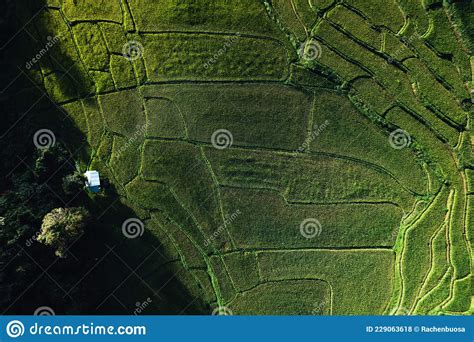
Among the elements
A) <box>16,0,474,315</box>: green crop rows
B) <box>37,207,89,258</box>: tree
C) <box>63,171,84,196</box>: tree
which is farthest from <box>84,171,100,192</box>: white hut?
<box>37,207,89,258</box>: tree

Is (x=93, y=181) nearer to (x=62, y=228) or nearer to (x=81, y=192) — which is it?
(x=81, y=192)

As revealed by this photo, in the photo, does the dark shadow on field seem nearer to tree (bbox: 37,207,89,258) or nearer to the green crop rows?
the green crop rows

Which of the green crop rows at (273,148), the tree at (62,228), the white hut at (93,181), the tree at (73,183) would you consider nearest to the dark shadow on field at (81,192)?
the green crop rows at (273,148)

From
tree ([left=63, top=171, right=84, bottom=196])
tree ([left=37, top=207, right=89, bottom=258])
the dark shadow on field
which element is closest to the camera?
tree ([left=37, top=207, right=89, bottom=258])

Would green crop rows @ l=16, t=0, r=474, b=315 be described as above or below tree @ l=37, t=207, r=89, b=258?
above

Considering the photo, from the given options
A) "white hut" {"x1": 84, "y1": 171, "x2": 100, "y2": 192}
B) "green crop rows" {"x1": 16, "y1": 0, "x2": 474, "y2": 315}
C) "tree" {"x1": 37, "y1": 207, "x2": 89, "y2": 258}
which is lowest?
"tree" {"x1": 37, "y1": 207, "x2": 89, "y2": 258}

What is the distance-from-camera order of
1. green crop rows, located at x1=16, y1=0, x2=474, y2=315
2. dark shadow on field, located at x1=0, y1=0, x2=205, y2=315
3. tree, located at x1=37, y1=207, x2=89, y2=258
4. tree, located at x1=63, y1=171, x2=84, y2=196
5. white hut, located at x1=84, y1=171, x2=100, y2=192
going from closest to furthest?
tree, located at x1=37, y1=207, x2=89, y2=258
tree, located at x1=63, y1=171, x2=84, y2=196
white hut, located at x1=84, y1=171, x2=100, y2=192
dark shadow on field, located at x1=0, y1=0, x2=205, y2=315
green crop rows, located at x1=16, y1=0, x2=474, y2=315

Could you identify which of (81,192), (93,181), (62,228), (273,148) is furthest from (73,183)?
(273,148)

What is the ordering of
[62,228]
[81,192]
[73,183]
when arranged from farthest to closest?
[81,192] → [73,183] → [62,228]
